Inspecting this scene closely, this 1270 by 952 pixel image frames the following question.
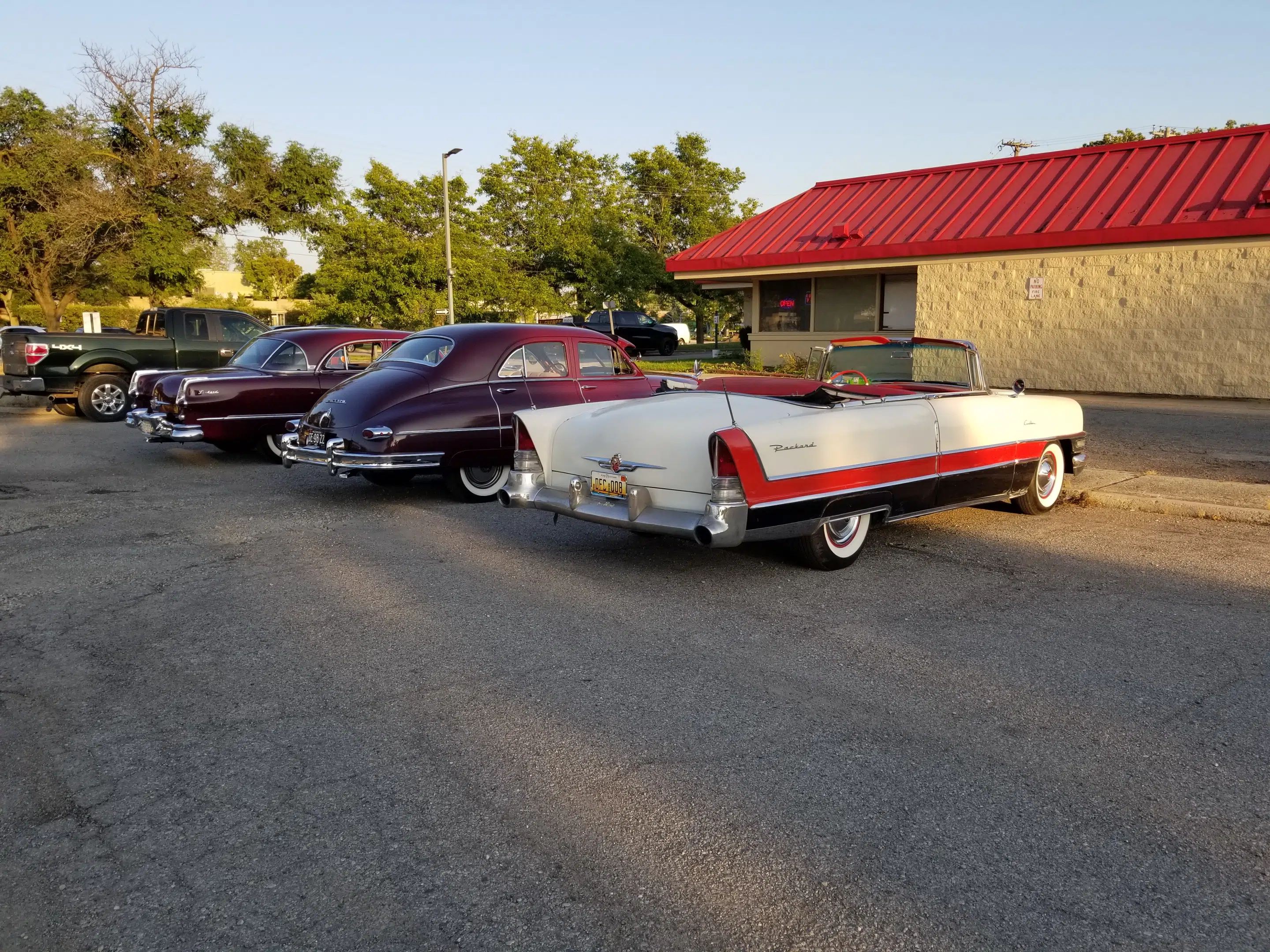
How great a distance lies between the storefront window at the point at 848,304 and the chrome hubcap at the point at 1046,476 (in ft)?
46.0

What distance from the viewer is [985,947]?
2537mm

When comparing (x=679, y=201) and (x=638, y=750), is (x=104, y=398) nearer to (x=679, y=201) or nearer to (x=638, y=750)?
(x=638, y=750)

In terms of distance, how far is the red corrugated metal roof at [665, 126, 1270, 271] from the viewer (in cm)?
1666

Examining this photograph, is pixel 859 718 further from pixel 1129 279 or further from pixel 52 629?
pixel 1129 279

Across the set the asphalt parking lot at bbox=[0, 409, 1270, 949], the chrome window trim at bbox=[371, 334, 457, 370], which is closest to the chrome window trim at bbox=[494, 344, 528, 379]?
the chrome window trim at bbox=[371, 334, 457, 370]

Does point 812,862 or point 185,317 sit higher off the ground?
point 185,317

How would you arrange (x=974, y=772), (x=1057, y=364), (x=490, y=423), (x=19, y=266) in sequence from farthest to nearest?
(x=19, y=266) → (x=1057, y=364) → (x=490, y=423) → (x=974, y=772)

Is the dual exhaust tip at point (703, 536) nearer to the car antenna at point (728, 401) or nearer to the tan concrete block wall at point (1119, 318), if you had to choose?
the car antenna at point (728, 401)

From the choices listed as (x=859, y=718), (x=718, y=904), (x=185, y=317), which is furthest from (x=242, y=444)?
(x=718, y=904)

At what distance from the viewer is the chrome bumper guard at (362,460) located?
825cm

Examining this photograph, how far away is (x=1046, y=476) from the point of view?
26.3 ft

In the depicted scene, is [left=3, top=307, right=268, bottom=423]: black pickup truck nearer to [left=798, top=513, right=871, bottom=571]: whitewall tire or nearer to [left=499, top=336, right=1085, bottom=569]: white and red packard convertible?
[left=499, top=336, right=1085, bottom=569]: white and red packard convertible

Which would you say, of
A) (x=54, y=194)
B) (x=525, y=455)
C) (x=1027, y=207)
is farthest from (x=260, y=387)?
(x=54, y=194)

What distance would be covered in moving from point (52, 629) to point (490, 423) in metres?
4.09
